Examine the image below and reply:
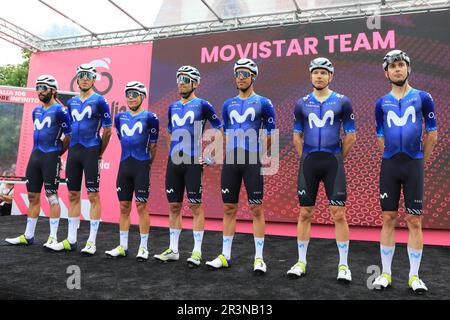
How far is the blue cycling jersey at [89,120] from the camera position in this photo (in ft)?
15.0

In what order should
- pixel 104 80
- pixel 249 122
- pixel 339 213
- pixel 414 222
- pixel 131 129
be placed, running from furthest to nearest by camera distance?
pixel 104 80
pixel 131 129
pixel 249 122
pixel 339 213
pixel 414 222

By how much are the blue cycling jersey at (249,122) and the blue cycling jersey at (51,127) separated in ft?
8.07

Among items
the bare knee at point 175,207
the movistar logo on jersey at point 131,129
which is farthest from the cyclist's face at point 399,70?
the movistar logo on jersey at point 131,129

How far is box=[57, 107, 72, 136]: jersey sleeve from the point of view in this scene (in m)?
4.87

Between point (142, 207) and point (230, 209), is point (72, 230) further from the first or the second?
point (230, 209)

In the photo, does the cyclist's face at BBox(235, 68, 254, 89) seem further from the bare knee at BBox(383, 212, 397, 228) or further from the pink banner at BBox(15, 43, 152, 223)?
the pink banner at BBox(15, 43, 152, 223)

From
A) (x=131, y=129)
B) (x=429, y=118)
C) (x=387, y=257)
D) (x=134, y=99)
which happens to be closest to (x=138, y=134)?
(x=131, y=129)

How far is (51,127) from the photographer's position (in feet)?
15.8

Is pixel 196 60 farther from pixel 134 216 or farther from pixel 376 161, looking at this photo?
pixel 376 161

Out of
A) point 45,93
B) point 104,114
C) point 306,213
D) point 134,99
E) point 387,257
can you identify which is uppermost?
point 45,93

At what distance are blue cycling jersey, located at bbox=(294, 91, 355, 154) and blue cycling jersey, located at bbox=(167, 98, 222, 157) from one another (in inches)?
48.4

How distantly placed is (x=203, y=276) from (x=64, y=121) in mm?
2980

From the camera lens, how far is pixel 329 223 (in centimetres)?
626
